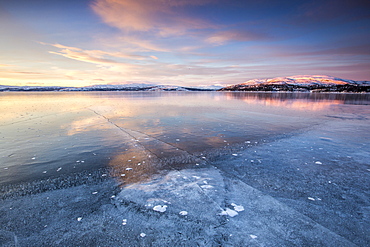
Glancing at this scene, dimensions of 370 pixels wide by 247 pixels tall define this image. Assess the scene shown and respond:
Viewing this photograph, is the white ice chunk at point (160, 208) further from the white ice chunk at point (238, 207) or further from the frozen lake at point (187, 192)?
the white ice chunk at point (238, 207)

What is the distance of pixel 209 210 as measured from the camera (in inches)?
178

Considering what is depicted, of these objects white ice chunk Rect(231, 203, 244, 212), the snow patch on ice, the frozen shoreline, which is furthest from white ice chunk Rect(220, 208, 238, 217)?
the snow patch on ice

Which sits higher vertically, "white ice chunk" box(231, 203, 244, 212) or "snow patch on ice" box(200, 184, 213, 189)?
"snow patch on ice" box(200, 184, 213, 189)

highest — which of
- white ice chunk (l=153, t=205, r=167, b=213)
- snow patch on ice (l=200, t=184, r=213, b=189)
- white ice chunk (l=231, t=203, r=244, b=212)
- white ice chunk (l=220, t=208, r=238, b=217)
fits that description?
snow patch on ice (l=200, t=184, r=213, b=189)

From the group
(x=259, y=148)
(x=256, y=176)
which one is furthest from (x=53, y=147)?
(x=259, y=148)

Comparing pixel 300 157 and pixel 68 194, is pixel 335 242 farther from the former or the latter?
pixel 68 194

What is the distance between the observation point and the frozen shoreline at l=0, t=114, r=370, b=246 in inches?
145

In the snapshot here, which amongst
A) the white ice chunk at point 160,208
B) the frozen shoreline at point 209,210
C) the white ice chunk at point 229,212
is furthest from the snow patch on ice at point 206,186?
→ the white ice chunk at point 160,208

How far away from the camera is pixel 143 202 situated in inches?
191

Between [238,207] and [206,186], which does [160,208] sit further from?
[238,207]

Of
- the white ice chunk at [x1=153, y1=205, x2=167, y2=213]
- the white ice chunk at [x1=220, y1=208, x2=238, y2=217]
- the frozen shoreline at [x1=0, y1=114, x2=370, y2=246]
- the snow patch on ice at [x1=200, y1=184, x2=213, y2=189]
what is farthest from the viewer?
the snow patch on ice at [x1=200, y1=184, x2=213, y2=189]

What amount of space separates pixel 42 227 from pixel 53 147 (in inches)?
266

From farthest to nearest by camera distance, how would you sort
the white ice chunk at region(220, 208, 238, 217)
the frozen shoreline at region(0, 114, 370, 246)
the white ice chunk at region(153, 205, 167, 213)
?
the white ice chunk at region(153, 205, 167, 213) → the white ice chunk at region(220, 208, 238, 217) → the frozen shoreline at region(0, 114, 370, 246)

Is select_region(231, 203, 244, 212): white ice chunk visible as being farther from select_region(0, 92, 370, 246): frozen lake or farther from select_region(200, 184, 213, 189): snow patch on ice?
select_region(200, 184, 213, 189): snow patch on ice
